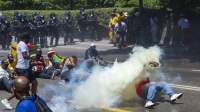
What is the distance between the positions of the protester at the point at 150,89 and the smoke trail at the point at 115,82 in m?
0.15

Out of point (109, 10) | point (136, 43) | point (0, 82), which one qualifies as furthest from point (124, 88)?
point (109, 10)

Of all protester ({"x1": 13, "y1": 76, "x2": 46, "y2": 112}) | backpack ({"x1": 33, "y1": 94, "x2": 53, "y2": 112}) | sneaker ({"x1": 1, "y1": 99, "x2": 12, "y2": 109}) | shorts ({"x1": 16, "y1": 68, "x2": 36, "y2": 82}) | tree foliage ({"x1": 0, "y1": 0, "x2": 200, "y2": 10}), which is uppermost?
tree foliage ({"x1": 0, "y1": 0, "x2": 200, "y2": 10})

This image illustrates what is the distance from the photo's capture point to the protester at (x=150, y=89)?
394 inches

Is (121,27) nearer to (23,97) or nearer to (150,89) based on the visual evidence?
(150,89)

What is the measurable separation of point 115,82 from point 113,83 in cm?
5

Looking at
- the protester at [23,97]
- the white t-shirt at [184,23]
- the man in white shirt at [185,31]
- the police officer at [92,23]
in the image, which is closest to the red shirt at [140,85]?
the protester at [23,97]

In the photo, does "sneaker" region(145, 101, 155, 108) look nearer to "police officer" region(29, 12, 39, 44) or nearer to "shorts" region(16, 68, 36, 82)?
"shorts" region(16, 68, 36, 82)

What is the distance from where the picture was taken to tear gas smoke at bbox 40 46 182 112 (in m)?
9.98

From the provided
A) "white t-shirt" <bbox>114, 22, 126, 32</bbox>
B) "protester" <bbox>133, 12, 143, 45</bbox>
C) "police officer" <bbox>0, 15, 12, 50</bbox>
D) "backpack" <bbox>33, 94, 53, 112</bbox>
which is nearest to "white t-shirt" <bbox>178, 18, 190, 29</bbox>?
"protester" <bbox>133, 12, 143, 45</bbox>

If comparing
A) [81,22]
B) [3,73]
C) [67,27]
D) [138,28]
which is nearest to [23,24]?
[67,27]

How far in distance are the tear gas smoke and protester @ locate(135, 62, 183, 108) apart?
0.40 feet

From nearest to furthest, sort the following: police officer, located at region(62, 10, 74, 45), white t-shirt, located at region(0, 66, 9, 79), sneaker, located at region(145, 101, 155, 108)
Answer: sneaker, located at region(145, 101, 155, 108) < white t-shirt, located at region(0, 66, 9, 79) < police officer, located at region(62, 10, 74, 45)

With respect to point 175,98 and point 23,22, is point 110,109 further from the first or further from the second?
point 23,22

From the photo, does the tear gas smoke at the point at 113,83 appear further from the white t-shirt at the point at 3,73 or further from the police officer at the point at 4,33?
the police officer at the point at 4,33
